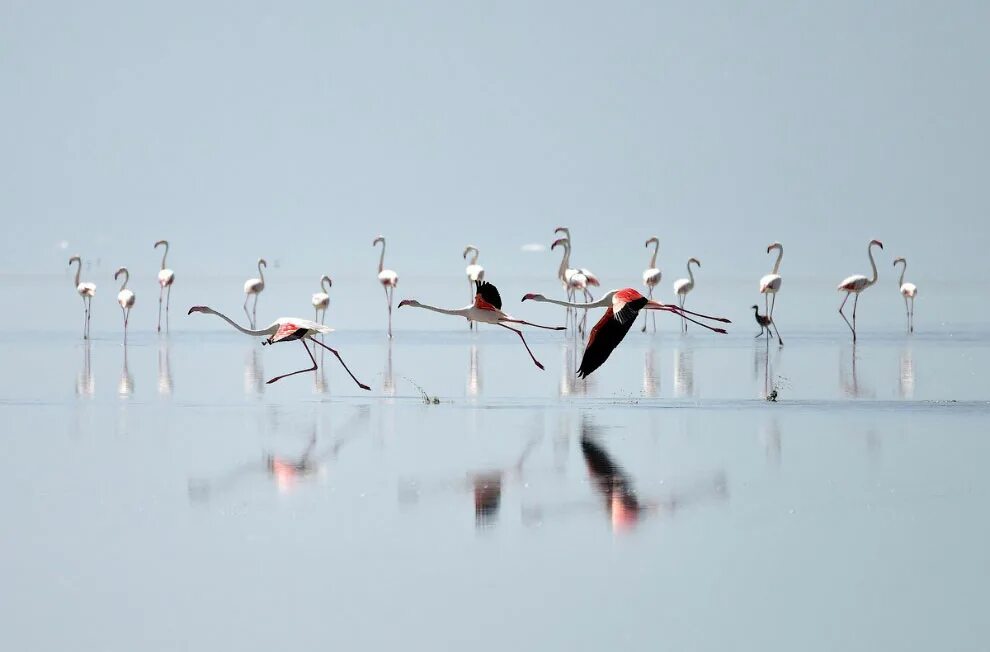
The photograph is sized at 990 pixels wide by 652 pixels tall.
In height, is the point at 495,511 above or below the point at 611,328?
below

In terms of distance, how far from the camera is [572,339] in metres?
20.0

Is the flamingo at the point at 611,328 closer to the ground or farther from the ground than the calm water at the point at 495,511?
farther from the ground

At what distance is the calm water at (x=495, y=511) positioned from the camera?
5.32 meters

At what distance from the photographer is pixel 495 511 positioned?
7.11 meters

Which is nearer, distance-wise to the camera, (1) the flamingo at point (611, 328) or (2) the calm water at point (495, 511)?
(2) the calm water at point (495, 511)

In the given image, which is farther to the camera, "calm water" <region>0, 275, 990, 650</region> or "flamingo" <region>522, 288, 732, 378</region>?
"flamingo" <region>522, 288, 732, 378</region>

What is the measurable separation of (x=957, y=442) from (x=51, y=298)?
29115mm

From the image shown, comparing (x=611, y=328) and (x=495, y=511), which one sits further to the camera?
(x=611, y=328)

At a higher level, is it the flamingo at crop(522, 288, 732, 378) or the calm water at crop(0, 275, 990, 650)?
the flamingo at crop(522, 288, 732, 378)

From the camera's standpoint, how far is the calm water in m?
5.32

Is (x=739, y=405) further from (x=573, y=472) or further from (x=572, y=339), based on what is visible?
(x=572, y=339)

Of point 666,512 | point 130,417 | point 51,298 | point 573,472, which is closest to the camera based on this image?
point 666,512

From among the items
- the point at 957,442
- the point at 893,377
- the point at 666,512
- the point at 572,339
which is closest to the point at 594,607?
the point at 666,512

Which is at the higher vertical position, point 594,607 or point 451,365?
point 451,365
